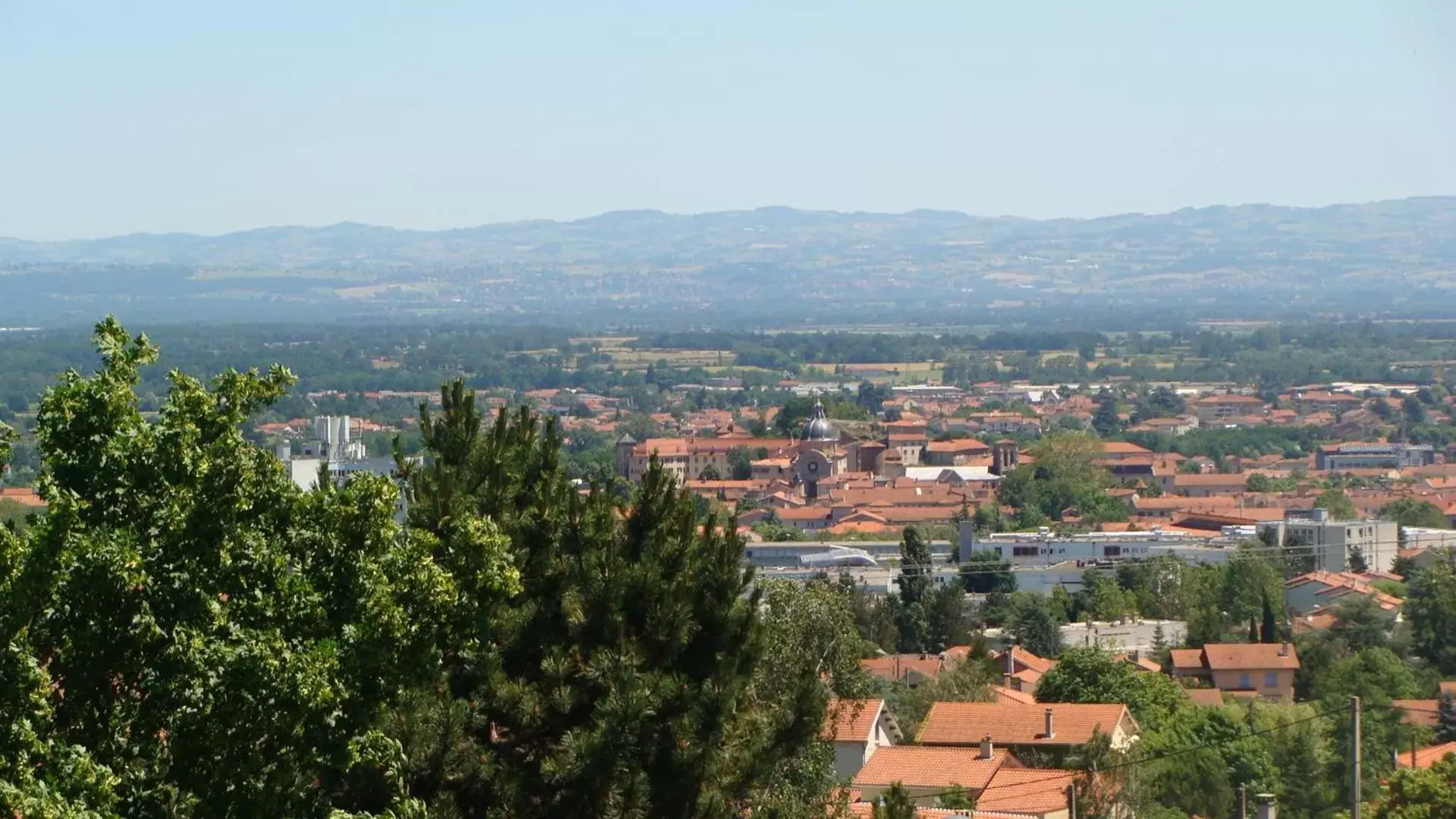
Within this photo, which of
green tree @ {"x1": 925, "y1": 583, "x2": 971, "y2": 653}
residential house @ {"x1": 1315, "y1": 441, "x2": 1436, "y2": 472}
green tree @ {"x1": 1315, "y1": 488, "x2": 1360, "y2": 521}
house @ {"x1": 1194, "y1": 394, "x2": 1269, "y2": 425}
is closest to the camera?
green tree @ {"x1": 925, "y1": 583, "x2": 971, "y2": 653}

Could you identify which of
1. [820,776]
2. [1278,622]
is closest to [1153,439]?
[1278,622]

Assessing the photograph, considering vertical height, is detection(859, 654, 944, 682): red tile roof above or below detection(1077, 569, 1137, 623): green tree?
above

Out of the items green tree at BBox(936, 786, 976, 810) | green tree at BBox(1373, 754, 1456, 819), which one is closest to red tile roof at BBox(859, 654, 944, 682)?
green tree at BBox(936, 786, 976, 810)

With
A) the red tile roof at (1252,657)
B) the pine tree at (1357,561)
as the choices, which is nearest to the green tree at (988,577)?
the pine tree at (1357,561)

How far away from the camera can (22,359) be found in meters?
157

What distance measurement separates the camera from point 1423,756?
82.9ft

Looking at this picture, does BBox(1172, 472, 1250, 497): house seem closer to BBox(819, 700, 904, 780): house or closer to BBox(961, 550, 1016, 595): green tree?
BBox(961, 550, 1016, 595): green tree

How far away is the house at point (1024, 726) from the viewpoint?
77.5 ft

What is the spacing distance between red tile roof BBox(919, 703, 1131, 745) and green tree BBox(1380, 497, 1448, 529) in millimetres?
48881

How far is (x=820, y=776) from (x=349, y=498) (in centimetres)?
654

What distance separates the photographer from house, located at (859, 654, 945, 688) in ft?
114

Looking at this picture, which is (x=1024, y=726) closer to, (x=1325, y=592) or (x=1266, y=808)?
(x=1266, y=808)

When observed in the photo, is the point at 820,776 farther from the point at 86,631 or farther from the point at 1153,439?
the point at 1153,439

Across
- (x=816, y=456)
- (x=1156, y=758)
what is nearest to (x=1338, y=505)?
(x=816, y=456)
